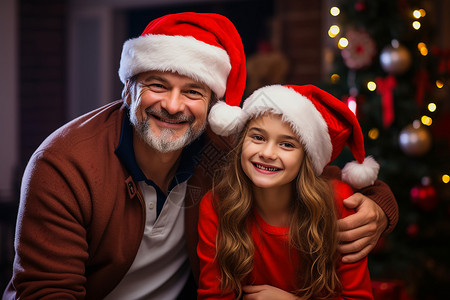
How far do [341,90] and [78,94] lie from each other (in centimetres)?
353

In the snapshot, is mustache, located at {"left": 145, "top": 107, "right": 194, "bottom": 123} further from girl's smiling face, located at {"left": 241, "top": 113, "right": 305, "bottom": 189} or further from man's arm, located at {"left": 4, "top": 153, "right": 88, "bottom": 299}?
man's arm, located at {"left": 4, "top": 153, "right": 88, "bottom": 299}

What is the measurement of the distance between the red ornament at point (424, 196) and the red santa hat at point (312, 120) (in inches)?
58.6

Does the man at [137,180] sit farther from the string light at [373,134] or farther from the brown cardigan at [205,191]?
the string light at [373,134]

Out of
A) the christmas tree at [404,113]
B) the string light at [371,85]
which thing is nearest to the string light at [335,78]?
the christmas tree at [404,113]

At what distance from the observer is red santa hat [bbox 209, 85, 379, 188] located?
4.93 ft

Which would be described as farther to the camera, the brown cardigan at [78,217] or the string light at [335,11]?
the string light at [335,11]

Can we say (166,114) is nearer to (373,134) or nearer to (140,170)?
(140,170)

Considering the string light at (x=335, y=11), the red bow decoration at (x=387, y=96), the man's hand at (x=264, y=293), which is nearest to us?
the man's hand at (x=264, y=293)

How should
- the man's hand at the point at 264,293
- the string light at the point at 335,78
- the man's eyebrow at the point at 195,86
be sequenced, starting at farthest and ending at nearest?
1. the string light at the point at 335,78
2. the man's eyebrow at the point at 195,86
3. the man's hand at the point at 264,293

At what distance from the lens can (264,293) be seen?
5.04 feet

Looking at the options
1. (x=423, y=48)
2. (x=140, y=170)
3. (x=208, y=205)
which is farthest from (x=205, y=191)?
(x=423, y=48)

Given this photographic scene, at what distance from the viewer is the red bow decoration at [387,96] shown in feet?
9.52

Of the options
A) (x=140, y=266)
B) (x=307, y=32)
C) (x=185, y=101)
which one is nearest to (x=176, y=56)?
(x=185, y=101)

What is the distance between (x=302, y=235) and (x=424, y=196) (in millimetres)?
1696
